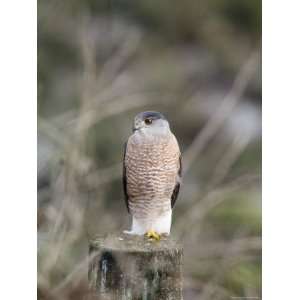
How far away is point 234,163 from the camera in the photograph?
3588mm

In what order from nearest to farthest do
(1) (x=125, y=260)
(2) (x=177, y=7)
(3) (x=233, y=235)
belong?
(1) (x=125, y=260)
(3) (x=233, y=235)
(2) (x=177, y=7)

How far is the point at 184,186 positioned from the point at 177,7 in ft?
3.20

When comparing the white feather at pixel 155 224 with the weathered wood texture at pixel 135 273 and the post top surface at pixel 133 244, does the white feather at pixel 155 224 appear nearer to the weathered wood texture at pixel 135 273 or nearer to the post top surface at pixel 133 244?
the post top surface at pixel 133 244

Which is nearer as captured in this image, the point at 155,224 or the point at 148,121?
the point at 148,121

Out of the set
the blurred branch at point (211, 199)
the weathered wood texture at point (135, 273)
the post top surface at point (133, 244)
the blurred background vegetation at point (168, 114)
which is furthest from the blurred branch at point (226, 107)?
the weathered wood texture at point (135, 273)

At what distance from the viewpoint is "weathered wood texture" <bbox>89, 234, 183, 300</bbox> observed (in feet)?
7.99

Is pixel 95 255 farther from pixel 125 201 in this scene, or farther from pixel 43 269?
pixel 125 201

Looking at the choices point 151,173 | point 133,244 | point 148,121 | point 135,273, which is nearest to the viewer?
point 135,273

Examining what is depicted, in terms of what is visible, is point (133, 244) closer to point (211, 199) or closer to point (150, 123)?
point (150, 123)

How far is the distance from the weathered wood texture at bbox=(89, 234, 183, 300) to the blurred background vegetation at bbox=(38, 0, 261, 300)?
0.59 m

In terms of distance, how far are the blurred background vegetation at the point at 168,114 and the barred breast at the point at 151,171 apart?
0.61 ft

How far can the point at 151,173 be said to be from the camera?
10.1ft

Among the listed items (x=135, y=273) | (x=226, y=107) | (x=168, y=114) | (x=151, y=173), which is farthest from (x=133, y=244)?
(x=226, y=107)
